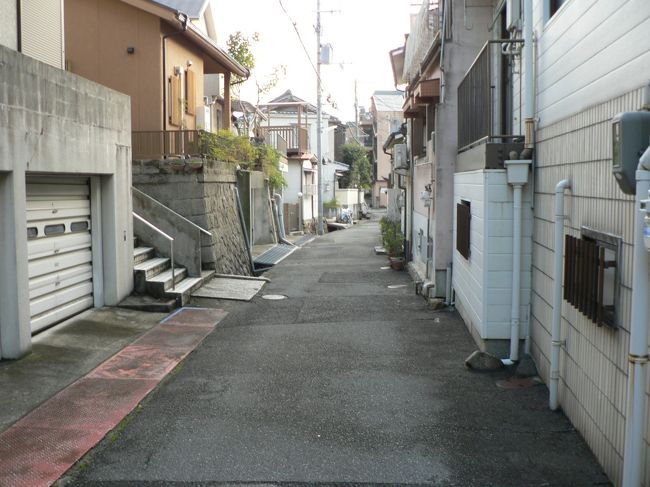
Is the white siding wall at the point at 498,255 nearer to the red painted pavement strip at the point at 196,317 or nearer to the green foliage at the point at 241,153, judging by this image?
the red painted pavement strip at the point at 196,317

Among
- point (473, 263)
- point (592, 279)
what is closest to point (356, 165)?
point (473, 263)

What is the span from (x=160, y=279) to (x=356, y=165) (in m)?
54.6

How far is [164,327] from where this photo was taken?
426 inches

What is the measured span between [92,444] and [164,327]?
5.03m

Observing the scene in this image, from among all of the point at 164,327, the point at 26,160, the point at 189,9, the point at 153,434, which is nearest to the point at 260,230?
the point at 189,9

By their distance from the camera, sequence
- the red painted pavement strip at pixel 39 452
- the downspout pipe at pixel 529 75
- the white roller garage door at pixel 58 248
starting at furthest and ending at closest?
the white roller garage door at pixel 58 248 < the downspout pipe at pixel 529 75 < the red painted pavement strip at pixel 39 452

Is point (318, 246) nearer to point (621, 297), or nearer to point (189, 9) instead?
point (189, 9)

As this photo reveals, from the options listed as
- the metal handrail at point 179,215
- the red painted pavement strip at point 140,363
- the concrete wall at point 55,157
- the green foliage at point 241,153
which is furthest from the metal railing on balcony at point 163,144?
the red painted pavement strip at point 140,363

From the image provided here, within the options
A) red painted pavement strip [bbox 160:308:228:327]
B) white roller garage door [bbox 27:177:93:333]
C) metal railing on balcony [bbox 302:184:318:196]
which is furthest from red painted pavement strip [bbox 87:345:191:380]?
metal railing on balcony [bbox 302:184:318:196]

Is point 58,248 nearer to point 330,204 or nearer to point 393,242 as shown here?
point 393,242

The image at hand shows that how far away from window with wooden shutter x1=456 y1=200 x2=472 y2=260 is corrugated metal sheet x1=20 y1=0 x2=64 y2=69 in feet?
21.2

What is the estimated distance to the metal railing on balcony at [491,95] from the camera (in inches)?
341

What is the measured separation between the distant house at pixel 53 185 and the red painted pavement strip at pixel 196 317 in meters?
0.99

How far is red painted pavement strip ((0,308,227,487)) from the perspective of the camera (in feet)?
17.4
